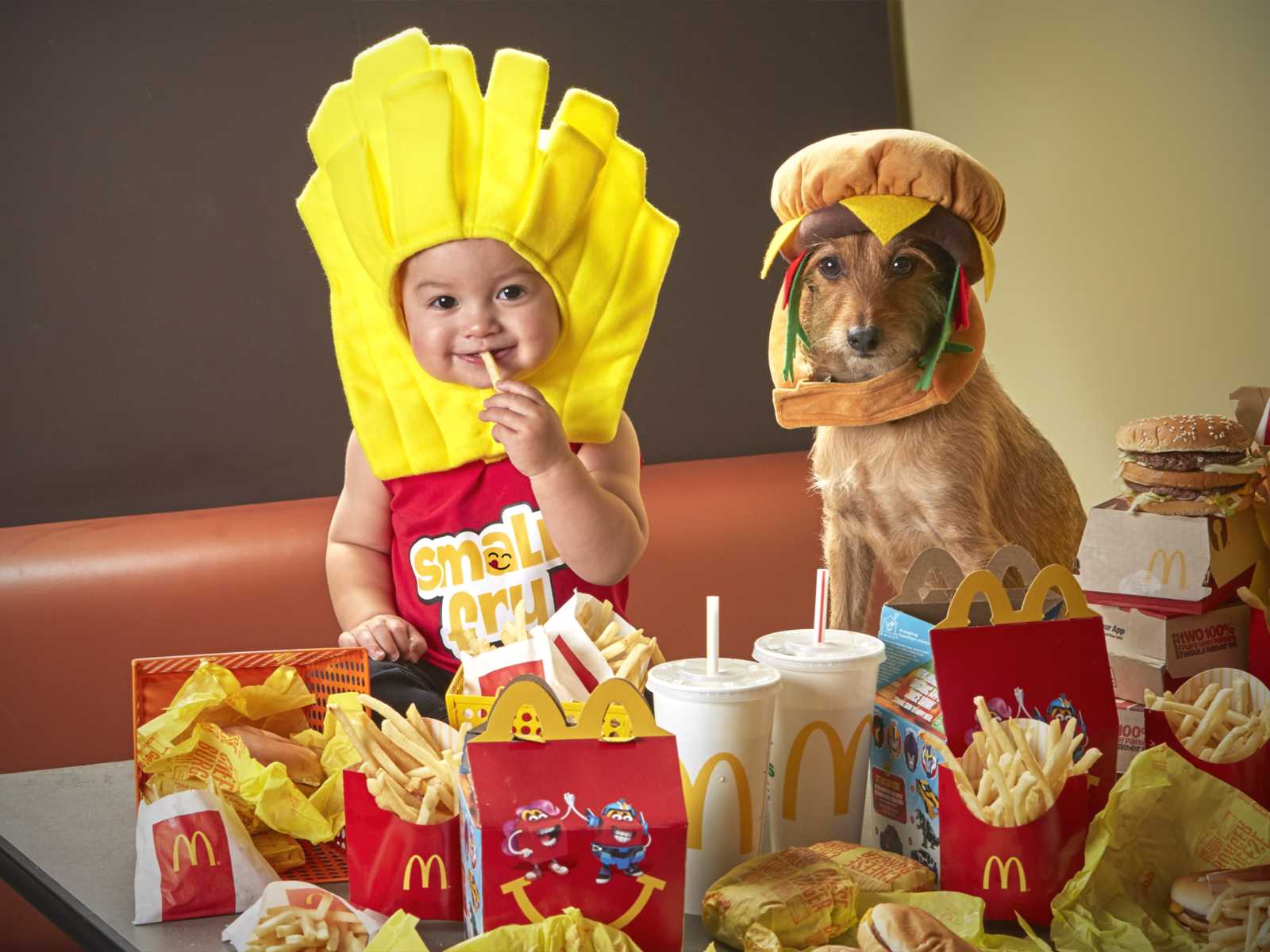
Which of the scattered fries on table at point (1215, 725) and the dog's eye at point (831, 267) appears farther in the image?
the dog's eye at point (831, 267)

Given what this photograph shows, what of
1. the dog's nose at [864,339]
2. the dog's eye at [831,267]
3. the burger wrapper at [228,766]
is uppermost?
the dog's eye at [831,267]

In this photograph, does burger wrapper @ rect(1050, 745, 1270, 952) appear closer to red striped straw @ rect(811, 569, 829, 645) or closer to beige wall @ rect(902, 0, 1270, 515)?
red striped straw @ rect(811, 569, 829, 645)

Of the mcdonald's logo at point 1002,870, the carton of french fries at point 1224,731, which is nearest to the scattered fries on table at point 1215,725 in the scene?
the carton of french fries at point 1224,731

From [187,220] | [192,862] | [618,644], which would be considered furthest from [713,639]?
[187,220]

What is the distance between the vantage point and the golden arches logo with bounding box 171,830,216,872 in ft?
2.70

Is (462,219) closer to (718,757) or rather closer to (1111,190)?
(718,757)

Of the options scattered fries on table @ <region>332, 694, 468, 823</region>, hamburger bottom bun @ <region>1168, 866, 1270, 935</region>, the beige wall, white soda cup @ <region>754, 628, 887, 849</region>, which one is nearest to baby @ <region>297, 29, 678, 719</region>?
scattered fries on table @ <region>332, 694, 468, 823</region>

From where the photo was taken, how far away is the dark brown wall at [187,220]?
5.94 feet

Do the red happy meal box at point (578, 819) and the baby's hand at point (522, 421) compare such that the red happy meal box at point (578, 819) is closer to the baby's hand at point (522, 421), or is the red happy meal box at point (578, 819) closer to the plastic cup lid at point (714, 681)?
the plastic cup lid at point (714, 681)

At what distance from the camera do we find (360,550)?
147 centimetres

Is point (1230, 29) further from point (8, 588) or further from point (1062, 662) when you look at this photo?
point (8, 588)

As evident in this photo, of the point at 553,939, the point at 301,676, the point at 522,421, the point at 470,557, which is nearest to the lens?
the point at 553,939

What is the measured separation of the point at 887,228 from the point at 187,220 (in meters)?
1.07

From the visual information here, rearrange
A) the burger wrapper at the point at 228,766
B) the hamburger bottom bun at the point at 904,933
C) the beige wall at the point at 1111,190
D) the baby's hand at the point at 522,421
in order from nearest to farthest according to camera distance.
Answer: the hamburger bottom bun at the point at 904,933 → the burger wrapper at the point at 228,766 → the baby's hand at the point at 522,421 → the beige wall at the point at 1111,190
